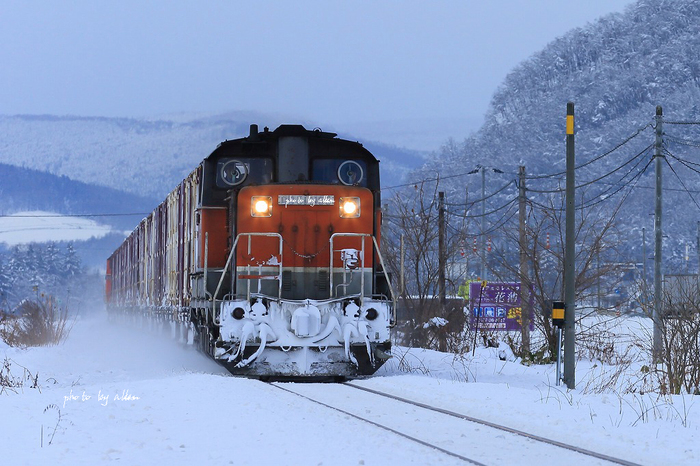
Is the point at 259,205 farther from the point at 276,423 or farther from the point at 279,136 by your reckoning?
the point at 276,423

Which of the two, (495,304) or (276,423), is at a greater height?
(495,304)

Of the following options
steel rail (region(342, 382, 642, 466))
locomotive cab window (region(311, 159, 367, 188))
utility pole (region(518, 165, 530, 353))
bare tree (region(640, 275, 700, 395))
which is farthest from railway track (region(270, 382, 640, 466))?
utility pole (region(518, 165, 530, 353))

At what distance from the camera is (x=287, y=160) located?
15.1 m

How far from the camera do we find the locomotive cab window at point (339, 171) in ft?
50.1

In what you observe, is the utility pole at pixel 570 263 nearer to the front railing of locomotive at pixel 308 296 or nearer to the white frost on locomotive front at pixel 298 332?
the front railing of locomotive at pixel 308 296

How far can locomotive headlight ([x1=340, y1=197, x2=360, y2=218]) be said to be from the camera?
14836mm

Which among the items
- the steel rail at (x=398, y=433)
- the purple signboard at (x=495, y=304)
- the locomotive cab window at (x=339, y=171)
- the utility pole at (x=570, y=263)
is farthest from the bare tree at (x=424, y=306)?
the steel rail at (x=398, y=433)

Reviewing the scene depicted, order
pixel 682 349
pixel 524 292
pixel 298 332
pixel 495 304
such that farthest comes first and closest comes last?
pixel 495 304 < pixel 524 292 < pixel 682 349 < pixel 298 332

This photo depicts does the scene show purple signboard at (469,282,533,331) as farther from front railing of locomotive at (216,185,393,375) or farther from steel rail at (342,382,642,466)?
steel rail at (342,382,642,466)

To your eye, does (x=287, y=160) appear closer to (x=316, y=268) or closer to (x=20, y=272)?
(x=316, y=268)

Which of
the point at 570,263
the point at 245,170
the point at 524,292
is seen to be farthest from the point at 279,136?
the point at 524,292

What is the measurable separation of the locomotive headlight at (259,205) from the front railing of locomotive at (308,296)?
0.05ft

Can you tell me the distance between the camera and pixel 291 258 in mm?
14844

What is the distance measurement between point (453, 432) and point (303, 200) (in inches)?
248
